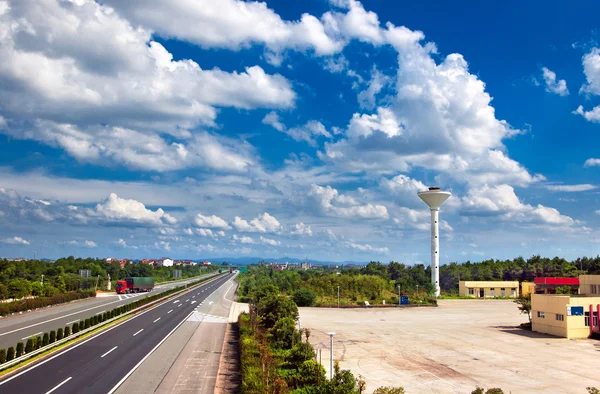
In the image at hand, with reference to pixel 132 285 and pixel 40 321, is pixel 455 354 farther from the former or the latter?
pixel 132 285

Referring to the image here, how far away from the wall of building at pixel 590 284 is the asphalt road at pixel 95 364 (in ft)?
167

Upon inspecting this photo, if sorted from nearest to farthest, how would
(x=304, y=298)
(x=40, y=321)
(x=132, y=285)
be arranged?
1. (x=40, y=321)
2. (x=304, y=298)
3. (x=132, y=285)

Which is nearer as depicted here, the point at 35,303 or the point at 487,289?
the point at 35,303

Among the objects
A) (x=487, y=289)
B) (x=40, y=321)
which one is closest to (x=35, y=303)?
(x=40, y=321)

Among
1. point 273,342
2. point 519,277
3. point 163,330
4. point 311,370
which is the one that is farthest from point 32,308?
point 519,277

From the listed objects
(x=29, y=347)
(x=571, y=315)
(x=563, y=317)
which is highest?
(x=571, y=315)

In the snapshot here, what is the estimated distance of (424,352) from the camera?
40.3 meters

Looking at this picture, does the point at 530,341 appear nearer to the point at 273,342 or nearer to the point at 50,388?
the point at 273,342

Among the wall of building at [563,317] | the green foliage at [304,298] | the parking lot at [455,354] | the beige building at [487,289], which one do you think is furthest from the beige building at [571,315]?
the beige building at [487,289]

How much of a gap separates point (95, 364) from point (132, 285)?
79.1 meters

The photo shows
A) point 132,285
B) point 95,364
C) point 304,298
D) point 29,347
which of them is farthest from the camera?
point 132,285

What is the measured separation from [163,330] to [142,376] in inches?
803

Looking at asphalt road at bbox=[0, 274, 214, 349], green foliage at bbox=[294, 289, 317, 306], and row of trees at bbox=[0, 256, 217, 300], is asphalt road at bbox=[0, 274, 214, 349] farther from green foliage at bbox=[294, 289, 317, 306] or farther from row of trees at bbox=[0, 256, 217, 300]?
green foliage at bbox=[294, 289, 317, 306]

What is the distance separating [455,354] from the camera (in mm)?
39719
